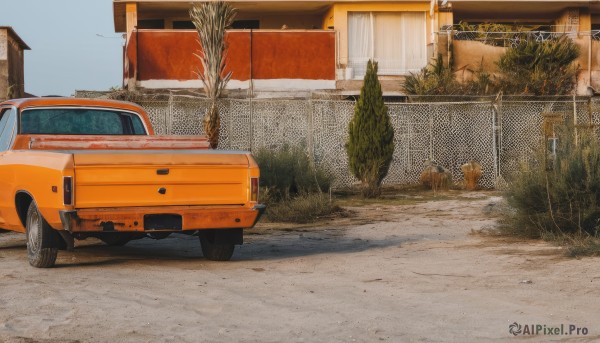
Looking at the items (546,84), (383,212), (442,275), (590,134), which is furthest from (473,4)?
(442,275)

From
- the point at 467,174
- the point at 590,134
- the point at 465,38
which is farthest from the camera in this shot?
the point at 465,38

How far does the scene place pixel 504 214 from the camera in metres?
13.9

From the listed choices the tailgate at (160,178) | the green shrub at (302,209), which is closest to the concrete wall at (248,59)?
the green shrub at (302,209)

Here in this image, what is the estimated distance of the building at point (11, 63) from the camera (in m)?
37.3

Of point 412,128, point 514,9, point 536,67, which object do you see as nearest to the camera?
point 412,128

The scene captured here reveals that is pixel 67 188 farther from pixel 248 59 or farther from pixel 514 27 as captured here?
pixel 514 27

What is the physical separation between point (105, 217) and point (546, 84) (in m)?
20.5

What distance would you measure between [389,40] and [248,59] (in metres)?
4.52

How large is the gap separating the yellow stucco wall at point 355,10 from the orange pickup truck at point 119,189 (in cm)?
1924

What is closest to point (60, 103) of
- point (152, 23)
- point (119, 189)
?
point (119, 189)

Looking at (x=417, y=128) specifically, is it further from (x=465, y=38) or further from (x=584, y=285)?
(x=584, y=285)

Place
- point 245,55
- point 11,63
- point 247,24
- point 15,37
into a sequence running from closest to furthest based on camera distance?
point 245,55, point 247,24, point 11,63, point 15,37

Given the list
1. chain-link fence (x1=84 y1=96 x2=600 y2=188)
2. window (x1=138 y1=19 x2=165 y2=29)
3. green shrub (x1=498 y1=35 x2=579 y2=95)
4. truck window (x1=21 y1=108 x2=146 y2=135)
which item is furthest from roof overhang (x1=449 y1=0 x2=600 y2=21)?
truck window (x1=21 y1=108 x2=146 y2=135)

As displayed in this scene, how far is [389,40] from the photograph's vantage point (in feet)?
106
